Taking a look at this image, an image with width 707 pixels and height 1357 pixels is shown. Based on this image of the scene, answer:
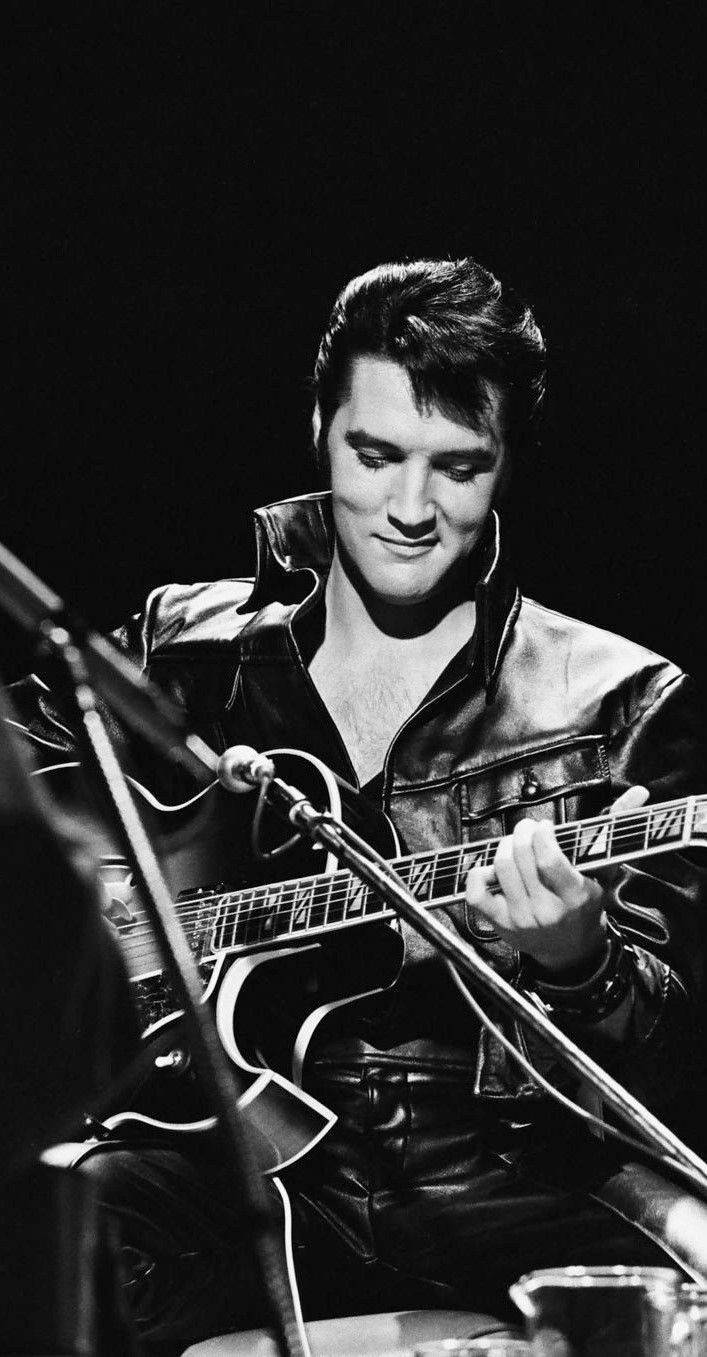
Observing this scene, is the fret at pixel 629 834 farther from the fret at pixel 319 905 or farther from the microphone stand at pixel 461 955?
the microphone stand at pixel 461 955

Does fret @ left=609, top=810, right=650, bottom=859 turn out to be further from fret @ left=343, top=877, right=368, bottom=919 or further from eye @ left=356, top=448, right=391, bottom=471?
eye @ left=356, top=448, right=391, bottom=471

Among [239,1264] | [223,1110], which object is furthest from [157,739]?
[239,1264]

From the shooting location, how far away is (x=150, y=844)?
3.73 ft

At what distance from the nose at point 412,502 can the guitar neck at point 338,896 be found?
59cm

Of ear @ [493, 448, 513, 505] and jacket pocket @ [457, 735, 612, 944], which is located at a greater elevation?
ear @ [493, 448, 513, 505]

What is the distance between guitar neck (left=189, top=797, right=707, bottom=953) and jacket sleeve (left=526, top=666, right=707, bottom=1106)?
0.14 m

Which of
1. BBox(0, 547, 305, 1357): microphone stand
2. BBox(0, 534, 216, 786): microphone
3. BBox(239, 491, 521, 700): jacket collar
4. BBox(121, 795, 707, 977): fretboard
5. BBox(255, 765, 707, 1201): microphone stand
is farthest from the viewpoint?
BBox(239, 491, 521, 700): jacket collar

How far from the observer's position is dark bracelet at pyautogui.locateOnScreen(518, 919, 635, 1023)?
6.75 ft

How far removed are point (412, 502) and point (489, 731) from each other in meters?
0.42

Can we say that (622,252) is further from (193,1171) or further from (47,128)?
(193,1171)

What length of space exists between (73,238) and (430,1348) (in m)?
2.29

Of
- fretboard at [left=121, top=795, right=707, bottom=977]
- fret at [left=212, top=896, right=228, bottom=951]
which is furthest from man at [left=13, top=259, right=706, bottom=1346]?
fret at [left=212, top=896, right=228, bottom=951]

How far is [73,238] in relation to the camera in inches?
108

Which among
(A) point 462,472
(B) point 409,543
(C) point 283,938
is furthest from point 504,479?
(C) point 283,938
